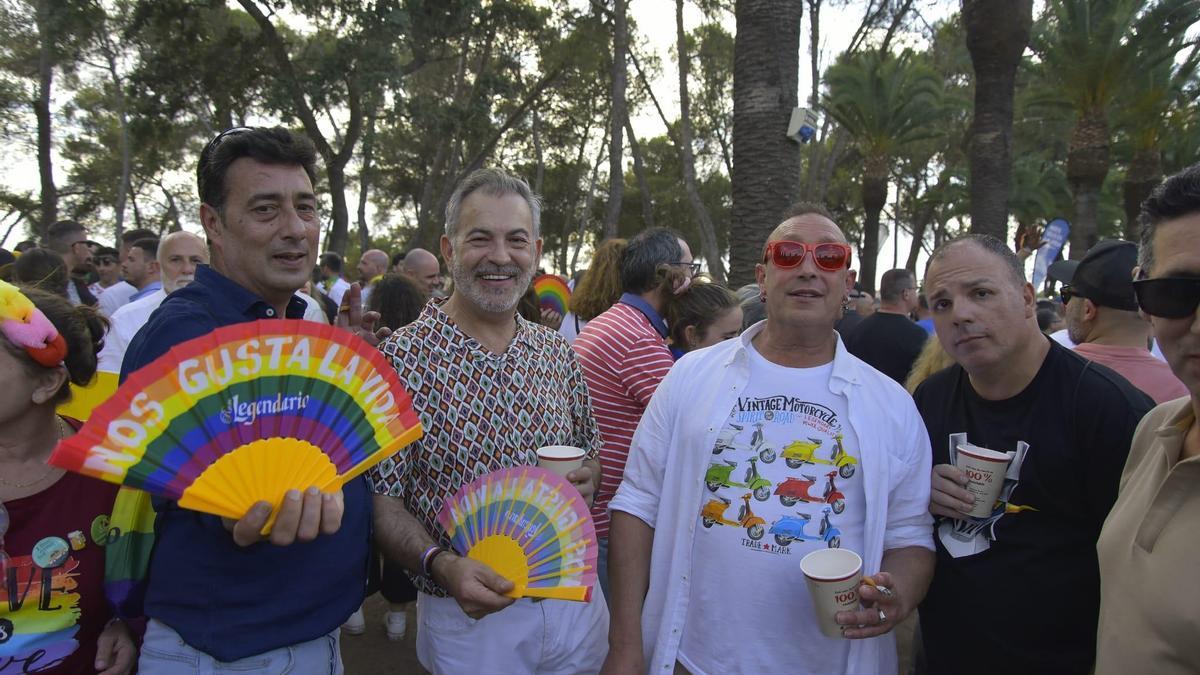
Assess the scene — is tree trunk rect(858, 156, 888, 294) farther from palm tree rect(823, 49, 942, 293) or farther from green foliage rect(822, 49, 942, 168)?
green foliage rect(822, 49, 942, 168)

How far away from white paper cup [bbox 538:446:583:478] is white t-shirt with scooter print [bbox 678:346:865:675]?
422 mm

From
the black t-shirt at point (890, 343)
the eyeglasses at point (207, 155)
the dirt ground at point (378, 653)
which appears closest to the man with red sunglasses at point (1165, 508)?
the eyeglasses at point (207, 155)

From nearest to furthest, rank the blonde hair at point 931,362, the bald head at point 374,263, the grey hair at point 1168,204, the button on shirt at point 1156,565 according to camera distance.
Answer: the button on shirt at point 1156,565 < the grey hair at point 1168,204 < the blonde hair at point 931,362 < the bald head at point 374,263

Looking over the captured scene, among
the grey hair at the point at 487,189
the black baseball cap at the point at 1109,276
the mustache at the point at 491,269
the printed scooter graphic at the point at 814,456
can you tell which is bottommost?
the printed scooter graphic at the point at 814,456

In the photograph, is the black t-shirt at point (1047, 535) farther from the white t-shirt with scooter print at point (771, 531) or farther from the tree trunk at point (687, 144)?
the tree trunk at point (687, 144)

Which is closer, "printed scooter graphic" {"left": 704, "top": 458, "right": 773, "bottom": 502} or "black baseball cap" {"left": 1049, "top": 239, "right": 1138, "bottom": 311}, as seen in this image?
"printed scooter graphic" {"left": 704, "top": 458, "right": 773, "bottom": 502}

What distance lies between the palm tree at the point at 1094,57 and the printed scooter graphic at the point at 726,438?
1872 cm

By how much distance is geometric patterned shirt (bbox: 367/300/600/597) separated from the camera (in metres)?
2.28

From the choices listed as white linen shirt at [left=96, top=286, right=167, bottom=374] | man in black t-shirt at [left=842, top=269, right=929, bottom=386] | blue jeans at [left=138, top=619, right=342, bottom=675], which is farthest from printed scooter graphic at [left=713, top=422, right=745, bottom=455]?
man in black t-shirt at [left=842, top=269, right=929, bottom=386]

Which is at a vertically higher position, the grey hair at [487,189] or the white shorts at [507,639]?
the grey hair at [487,189]

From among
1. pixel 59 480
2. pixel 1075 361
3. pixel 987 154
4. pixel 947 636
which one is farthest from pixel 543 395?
pixel 987 154

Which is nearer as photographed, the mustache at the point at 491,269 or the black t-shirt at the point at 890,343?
the mustache at the point at 491,269

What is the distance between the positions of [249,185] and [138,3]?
15883 millimetres

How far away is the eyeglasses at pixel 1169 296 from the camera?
153cm
